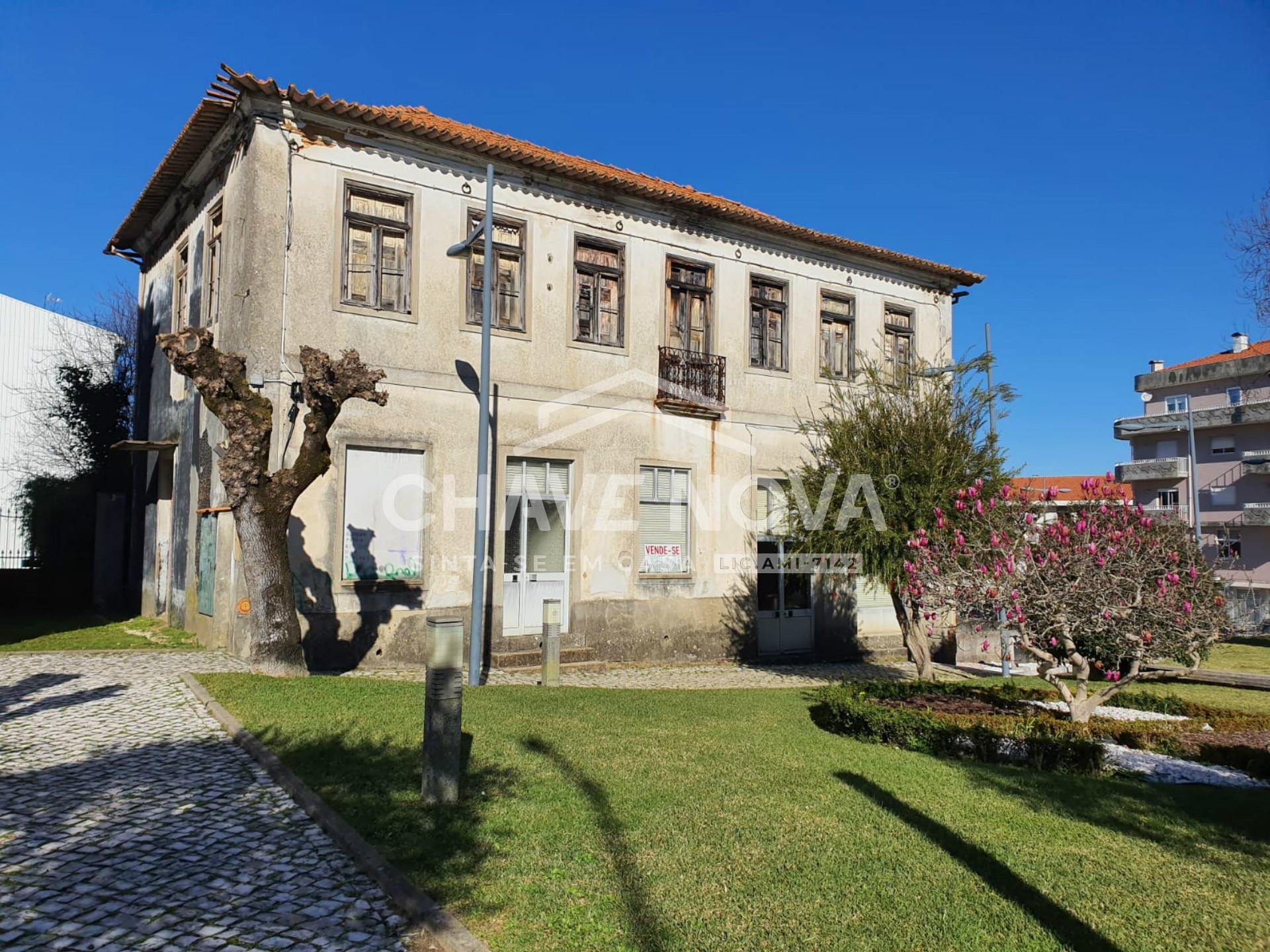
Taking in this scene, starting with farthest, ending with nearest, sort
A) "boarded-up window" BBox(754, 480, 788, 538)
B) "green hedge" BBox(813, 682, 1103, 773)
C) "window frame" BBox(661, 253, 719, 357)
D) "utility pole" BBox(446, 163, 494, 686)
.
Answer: "boarded-up window" BBox(754, 480, 788, 538) < "window frame" BBox(661, 253, 719, 357) < "utility pole" BBox(446, 163, 494, 686) < "green hedge" BBox(813, 682, 1103, 773)

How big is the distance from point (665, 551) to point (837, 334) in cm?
644

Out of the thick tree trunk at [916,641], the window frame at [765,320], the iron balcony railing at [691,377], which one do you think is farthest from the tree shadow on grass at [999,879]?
the window frame at [765,320]

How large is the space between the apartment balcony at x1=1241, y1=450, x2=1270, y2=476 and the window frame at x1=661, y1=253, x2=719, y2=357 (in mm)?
42116

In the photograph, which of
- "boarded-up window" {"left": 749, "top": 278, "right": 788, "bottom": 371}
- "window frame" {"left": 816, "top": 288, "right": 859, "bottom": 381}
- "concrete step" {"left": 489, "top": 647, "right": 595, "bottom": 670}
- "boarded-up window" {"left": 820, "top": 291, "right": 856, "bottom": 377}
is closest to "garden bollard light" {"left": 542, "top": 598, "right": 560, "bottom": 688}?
"concrete step" {"left": 489, "top": 647, "right": 595, "bottom": 670}

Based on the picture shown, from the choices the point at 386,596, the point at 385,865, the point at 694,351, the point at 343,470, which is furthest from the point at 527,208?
the point at 385,865

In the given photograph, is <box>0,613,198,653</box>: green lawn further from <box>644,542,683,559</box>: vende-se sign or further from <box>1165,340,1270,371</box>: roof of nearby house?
<box>1165,340,1270,371</box>: roof of nearby house

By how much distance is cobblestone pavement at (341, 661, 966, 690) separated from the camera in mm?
13055

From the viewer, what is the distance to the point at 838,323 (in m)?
19.0

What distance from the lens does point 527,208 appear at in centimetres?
1482

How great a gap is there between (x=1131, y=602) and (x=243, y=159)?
1253cm

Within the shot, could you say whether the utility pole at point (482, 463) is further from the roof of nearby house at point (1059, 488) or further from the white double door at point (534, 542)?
the roof of nearby house at point (1059, 488)

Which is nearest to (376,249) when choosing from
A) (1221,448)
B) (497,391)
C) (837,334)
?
(497,391)

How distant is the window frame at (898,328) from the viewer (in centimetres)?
1945

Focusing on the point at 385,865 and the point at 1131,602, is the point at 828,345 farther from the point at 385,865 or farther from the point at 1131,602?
the point at 385,865
